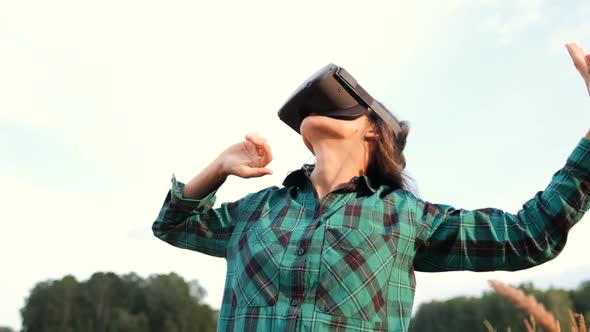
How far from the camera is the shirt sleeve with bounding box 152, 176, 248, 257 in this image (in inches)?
98.9

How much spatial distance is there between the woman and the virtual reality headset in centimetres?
4

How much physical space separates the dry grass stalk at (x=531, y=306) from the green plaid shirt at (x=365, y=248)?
→ 1.08m

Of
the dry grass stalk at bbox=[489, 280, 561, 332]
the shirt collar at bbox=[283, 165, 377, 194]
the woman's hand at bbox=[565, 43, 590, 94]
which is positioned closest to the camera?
the dry grass stalk at bbox=[489, 280, 561, 332]

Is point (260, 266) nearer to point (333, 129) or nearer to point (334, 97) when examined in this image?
point (333, 129)

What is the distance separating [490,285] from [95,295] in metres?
29.2

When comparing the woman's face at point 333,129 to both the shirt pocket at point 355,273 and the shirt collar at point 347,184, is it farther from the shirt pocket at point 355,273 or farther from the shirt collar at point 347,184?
the shirt pocket at point 355,273

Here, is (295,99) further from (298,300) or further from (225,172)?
(298,300)

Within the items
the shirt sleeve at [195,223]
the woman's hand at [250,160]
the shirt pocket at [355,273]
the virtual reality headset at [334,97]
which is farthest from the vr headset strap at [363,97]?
the shirt sleeve at [195,223]

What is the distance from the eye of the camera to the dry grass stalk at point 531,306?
0.90 metres

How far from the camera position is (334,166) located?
2.43m

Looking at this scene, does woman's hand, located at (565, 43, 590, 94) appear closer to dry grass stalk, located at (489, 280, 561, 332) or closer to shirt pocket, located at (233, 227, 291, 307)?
shirt pocket, located at (233, 227, 291, 307)

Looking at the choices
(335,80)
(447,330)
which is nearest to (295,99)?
(335,80)

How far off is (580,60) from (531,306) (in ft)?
4.47

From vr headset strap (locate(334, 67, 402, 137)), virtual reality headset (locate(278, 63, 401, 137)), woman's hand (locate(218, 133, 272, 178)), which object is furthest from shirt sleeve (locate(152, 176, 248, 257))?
vr headset strap (locate(334, 67, 402, 137))
